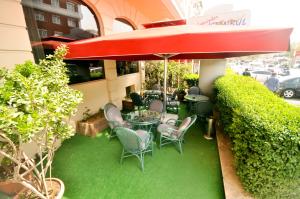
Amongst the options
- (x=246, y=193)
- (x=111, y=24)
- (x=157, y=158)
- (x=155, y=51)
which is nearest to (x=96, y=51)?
(x=155, y=51)

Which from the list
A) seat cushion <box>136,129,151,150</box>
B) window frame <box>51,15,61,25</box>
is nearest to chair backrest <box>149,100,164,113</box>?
seat cushion <box>136,129,151,150</box>

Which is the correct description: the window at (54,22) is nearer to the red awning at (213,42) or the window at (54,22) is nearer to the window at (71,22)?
the window at (71,22)

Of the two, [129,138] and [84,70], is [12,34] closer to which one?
[84,70]

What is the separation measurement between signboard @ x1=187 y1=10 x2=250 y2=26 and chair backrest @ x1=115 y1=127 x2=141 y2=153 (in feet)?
11.9

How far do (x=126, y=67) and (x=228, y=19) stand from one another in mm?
5171

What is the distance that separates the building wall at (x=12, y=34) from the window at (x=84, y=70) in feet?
5.10

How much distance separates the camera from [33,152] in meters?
3.67

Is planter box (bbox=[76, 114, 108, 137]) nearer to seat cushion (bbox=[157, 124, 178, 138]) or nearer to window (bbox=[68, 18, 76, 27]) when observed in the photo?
seat cushion (bbox=[157, 124, 178, 138])

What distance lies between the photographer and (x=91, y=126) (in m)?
4.83

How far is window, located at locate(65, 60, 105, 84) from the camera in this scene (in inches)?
197

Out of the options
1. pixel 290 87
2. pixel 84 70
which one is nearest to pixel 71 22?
pixel 84 70

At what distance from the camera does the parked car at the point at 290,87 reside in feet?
35.0

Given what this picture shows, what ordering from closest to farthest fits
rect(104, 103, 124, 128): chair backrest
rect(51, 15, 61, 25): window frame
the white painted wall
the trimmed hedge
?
1. the trimmed hedge
2. rect(104, 103, 124, 128): chair backrest
3. rect(51, 15, 61, 25): window frame
4. the white painted wall

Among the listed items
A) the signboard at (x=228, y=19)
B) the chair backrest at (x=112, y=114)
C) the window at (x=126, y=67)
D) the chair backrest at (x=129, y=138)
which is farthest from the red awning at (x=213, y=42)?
the window at (x=126, y=67)
